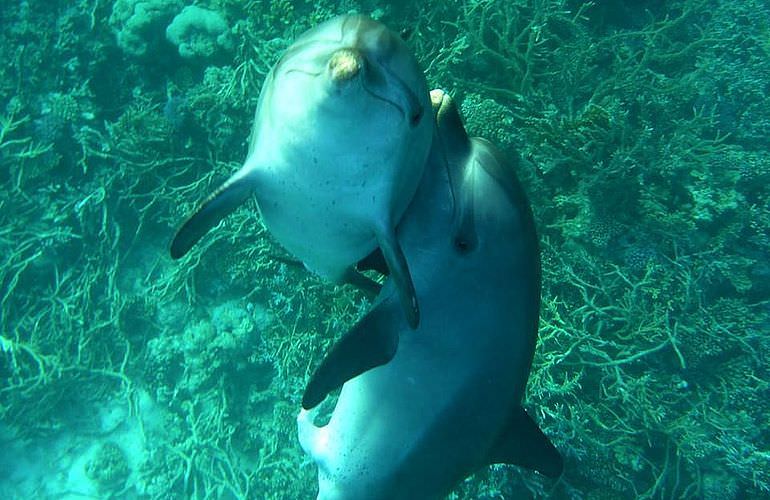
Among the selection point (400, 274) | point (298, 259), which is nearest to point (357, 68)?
point (400, 274)

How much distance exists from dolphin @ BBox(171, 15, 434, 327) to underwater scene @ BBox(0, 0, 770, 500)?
3.57ft

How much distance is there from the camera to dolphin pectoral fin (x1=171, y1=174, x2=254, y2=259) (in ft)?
5.67

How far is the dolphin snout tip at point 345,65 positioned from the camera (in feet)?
4.15

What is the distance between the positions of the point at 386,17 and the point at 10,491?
6876mm

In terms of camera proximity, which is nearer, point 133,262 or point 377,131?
point 377,131

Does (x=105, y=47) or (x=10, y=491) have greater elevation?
(x=105, y=47)

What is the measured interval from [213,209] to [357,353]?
80 cm

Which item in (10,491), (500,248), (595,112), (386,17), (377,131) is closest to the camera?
(377,131)

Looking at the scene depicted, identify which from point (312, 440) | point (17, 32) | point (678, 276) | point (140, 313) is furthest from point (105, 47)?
point (678, 276)

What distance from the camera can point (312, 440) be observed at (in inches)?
96.1

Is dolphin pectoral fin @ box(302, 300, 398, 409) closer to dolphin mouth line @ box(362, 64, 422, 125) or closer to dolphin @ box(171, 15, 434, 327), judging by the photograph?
dolphin @ box(171, 15, 434, 327)

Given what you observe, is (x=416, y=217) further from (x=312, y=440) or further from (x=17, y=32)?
(x=17, y=32)

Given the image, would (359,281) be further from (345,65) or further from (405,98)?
(345,65)

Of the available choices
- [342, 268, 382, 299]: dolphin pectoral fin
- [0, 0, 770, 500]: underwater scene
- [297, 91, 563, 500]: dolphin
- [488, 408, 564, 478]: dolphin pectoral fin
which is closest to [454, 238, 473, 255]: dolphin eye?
[297, 91, 563, 500]: dolphin
